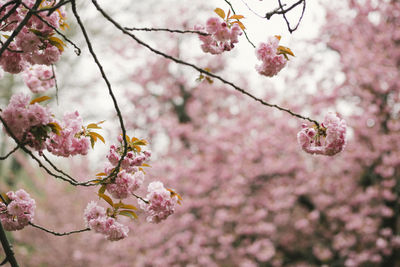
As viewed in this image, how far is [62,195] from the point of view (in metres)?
7.55

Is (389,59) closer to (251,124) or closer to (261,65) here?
(251,124)

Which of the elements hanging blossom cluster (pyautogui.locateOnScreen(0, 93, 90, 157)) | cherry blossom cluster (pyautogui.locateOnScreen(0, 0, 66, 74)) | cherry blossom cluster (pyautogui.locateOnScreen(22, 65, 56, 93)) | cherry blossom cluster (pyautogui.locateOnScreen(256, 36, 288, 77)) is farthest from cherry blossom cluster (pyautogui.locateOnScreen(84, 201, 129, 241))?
cherry blossom cluster (pyautogui.locateOnScreen(256, 36, 288, 77))

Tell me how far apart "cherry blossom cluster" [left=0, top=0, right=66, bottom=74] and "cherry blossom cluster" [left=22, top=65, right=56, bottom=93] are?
11.2 inches

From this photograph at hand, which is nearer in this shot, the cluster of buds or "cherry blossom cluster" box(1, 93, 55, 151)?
"cherry blossom cluster" box(1, 93, 55, 151)

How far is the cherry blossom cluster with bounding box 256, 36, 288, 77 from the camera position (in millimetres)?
1634

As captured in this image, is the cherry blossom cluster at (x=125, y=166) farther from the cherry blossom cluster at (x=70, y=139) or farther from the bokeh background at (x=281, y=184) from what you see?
the bokeh background at (x=281, y=184)

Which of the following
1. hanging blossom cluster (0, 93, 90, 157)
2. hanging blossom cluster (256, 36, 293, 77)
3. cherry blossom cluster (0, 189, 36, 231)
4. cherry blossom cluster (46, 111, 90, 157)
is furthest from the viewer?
hanging blossom cluster (256, 36, 293, 77)

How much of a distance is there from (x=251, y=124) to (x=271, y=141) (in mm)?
569

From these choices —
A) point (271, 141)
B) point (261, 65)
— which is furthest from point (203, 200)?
point (261, 65)

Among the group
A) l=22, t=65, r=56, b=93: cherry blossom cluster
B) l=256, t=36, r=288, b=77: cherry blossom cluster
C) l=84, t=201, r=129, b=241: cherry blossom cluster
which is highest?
l=22, t=65, r=56, b=93: cherry blossom cluster

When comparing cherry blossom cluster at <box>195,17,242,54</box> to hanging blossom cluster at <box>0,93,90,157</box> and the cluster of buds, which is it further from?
hanging blossom cluster at <box>0,93,90,157</box>

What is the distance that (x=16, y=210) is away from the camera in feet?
4.91

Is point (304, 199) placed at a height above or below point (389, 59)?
below

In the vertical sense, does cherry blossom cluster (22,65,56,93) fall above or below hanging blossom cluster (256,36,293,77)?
above
